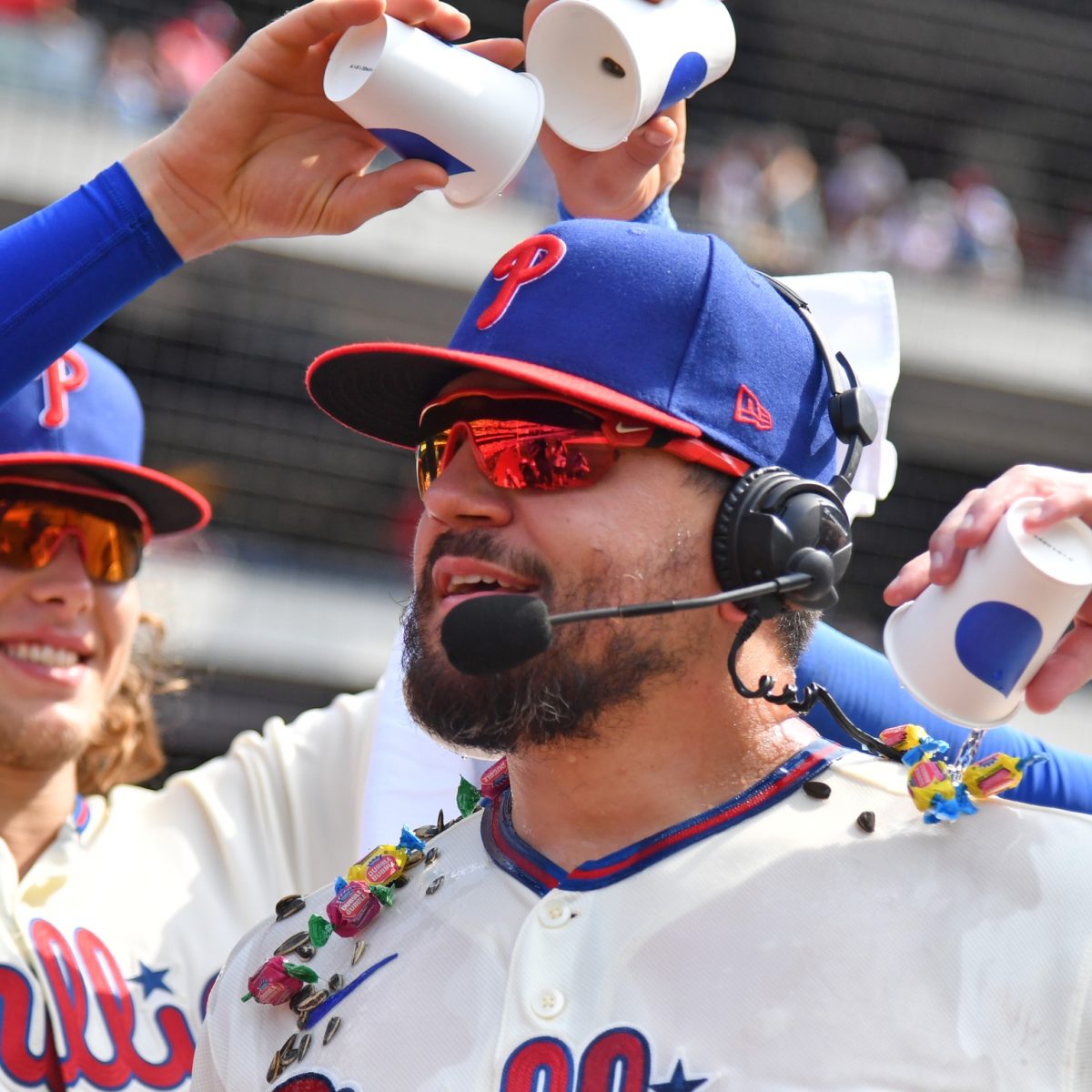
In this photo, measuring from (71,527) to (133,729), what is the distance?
0.58 m

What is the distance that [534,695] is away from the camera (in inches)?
64.5

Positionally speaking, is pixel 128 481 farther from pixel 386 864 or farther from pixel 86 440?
pixel 386 864

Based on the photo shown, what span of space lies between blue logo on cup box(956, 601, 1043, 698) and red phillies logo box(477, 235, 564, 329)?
0.58 m

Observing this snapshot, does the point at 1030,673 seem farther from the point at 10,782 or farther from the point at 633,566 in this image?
the point at 10,782

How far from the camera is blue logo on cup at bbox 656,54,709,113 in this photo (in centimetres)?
212

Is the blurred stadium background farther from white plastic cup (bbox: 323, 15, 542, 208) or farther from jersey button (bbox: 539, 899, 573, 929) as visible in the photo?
jersey button (bbox: 539, 899, 573, 929)

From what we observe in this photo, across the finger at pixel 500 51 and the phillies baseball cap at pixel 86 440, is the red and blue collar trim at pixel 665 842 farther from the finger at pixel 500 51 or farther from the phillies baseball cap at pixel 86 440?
the phillies baseball cap at pixel 86 440

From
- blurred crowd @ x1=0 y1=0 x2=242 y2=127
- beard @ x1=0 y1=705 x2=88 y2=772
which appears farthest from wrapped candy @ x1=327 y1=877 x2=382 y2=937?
blurred crowd @ x1=0 y1=0 x2=242 y2=127

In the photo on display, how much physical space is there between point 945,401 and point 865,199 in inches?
52.7

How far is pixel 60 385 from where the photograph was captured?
9.54ft

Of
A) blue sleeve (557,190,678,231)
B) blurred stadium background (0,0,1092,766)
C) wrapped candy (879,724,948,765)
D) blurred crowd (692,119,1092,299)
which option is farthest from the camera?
blurred crowd (692,119,1092,299)

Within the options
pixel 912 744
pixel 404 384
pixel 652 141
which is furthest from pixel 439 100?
pixel 912 744

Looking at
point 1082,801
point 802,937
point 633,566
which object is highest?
point 633,566

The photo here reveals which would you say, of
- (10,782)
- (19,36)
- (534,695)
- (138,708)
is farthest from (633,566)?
(19,36)
